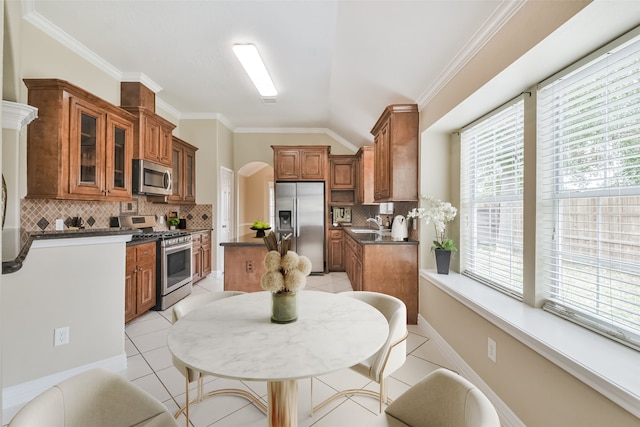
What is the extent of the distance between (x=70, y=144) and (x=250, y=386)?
287 cm

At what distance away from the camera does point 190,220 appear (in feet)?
17.7

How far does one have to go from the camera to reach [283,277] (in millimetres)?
1278

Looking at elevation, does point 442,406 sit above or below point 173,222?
below

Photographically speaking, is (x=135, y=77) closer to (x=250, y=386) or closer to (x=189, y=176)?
(x=189, y=176)

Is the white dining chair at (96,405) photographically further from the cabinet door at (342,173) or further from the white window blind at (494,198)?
the cabinet door at (342,173)

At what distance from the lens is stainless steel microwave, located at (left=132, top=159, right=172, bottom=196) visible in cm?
366

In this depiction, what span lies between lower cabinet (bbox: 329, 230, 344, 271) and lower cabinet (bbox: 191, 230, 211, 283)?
93.0 inches

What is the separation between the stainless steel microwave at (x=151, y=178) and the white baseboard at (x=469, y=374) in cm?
378

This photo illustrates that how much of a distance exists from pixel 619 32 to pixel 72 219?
4.60 m

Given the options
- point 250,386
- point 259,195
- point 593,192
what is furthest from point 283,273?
point 259,195

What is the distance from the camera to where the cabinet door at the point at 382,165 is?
11.5 feet

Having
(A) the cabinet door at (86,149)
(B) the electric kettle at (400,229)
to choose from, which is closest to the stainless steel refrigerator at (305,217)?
(B) the electric kettle at (400,229)

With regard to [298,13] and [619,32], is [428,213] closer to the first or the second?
[619,32]

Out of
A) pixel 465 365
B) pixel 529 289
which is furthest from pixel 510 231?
pixel 465 365
